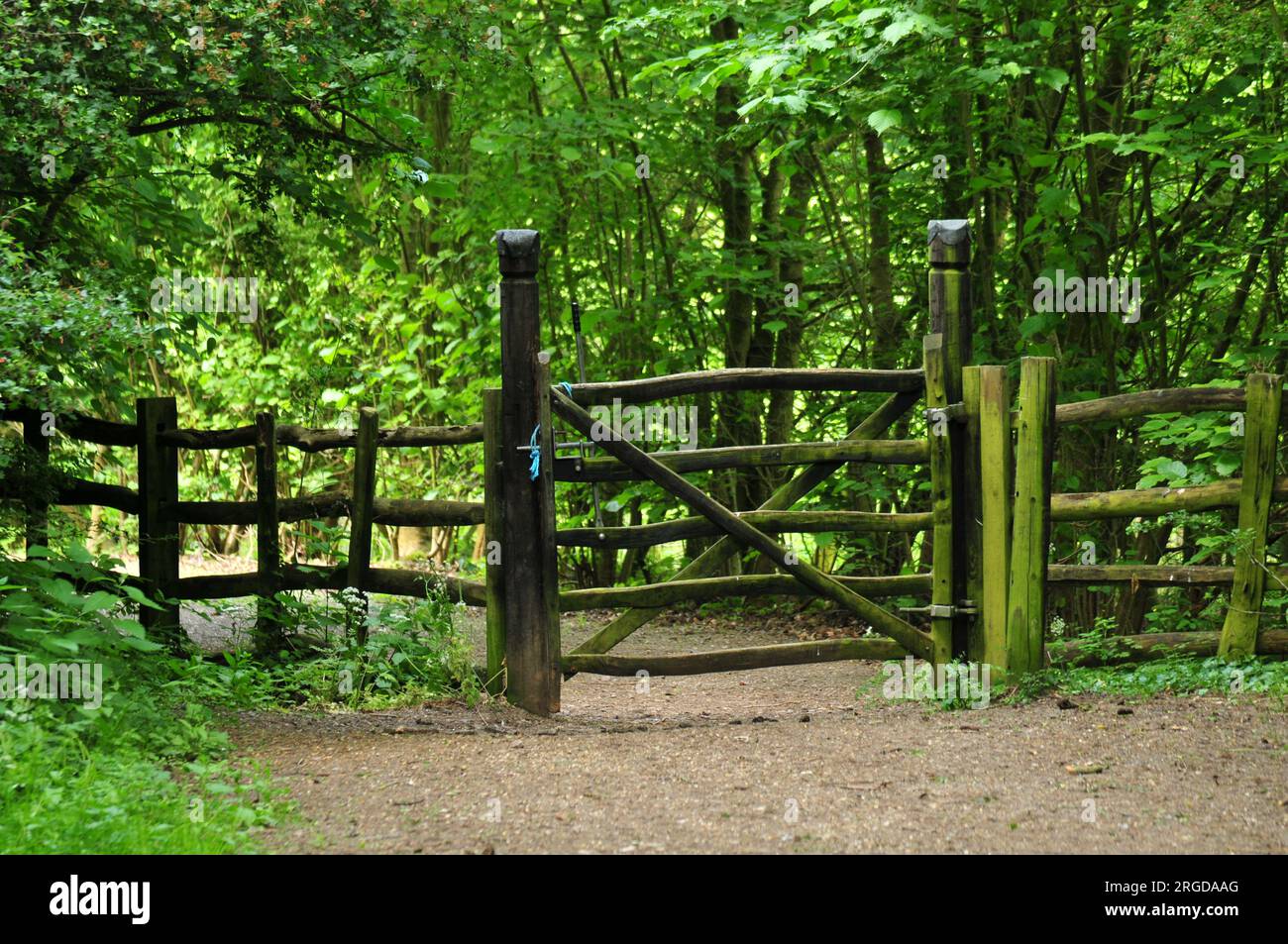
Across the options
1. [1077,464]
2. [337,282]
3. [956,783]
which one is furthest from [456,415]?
[956,783]

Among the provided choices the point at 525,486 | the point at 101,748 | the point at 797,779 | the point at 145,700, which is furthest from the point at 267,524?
the point at 797,779

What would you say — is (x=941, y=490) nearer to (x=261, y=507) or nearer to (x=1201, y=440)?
Answer: (x=1201, y=440)

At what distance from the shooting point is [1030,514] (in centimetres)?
610

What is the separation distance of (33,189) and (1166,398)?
5.70m

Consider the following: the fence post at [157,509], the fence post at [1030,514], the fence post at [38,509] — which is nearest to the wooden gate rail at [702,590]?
the fence post at [1030,514]

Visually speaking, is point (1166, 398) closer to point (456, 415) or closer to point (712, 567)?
point (712, 567)

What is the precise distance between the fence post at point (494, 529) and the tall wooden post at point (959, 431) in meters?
2.27

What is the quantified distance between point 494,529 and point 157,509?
2.28 meters

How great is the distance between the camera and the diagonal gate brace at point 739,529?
616 cm

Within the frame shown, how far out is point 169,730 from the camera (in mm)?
4898

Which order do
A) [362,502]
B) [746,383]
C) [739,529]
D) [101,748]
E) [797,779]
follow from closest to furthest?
[101,748], [797,779], [739,529], [746,383], [362,502]

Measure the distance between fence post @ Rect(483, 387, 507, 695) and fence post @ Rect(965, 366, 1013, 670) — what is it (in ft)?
7.93

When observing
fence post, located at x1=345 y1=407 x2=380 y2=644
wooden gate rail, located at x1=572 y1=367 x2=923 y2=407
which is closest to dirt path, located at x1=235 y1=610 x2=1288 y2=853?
fence post, located at x1=345 y1=407 x2=380 y2=644

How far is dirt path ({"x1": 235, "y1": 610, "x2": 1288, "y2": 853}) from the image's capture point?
3.98 metres
